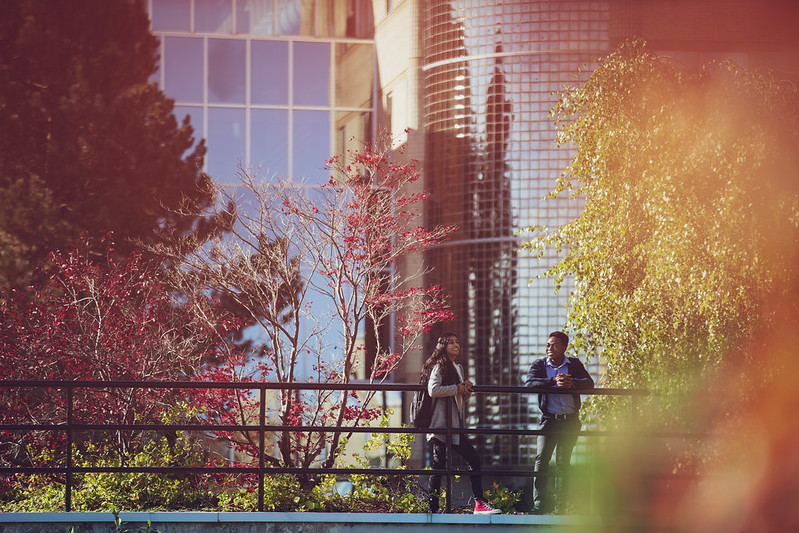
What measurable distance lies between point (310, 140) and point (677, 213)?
32.4ft

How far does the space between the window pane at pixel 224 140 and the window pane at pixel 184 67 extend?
1.47 feet

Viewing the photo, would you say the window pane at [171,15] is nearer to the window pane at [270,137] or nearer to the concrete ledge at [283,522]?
the window pane at [270,137]

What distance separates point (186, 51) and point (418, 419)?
11.2 m

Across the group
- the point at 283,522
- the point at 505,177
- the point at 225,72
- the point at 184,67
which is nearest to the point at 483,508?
the point at 283,522

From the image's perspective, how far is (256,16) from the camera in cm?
1912

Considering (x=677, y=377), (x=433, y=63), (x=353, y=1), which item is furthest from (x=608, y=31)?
(x=677, y=377)

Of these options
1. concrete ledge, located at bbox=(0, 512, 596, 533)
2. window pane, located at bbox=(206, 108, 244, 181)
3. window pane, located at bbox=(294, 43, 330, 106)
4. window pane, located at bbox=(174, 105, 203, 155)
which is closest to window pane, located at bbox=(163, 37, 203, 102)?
window pane, located at bbox=(174, 105, 203, 155)

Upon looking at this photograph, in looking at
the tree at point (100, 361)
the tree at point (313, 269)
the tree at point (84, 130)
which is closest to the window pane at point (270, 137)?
the tree at point (84, 130)

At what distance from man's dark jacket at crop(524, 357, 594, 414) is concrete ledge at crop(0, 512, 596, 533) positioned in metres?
1.23

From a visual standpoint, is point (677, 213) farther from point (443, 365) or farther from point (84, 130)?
point (84, 130)

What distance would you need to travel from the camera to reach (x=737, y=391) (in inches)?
394

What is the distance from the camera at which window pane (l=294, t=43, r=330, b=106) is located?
62.5 ft

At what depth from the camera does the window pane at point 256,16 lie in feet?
62.6

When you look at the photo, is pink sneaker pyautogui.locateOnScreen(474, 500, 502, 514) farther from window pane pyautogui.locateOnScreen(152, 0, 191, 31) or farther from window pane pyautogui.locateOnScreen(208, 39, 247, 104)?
window pane pyautogui.locateOnScreen(152, 0, 191, 31)
